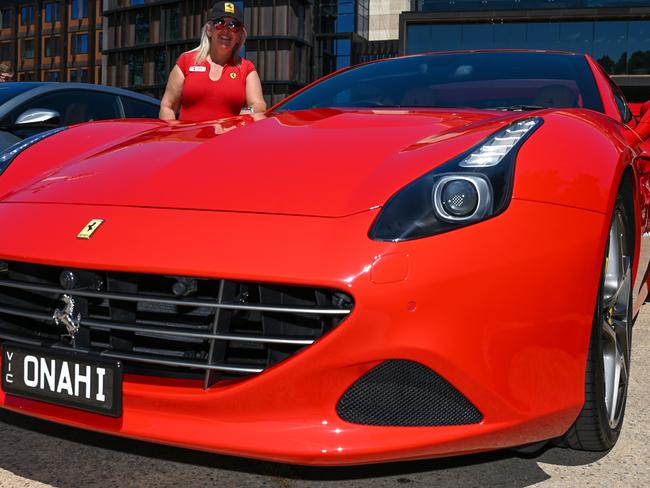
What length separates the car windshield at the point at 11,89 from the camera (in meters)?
5.04

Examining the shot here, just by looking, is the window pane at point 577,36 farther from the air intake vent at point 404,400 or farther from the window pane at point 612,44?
the air intake vent at point 404,400

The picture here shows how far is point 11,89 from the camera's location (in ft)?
17.0

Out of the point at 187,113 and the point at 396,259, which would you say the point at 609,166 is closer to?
the point at 396,259

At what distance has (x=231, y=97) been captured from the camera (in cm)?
429

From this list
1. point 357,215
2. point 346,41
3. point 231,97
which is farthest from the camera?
point 346,41

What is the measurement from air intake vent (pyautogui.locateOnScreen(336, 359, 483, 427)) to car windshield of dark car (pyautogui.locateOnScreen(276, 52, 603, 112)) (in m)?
1.40

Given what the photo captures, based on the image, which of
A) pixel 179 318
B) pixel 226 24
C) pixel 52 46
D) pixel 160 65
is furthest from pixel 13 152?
pixel 52 46

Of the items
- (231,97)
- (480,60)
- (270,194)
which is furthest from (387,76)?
(270,194)

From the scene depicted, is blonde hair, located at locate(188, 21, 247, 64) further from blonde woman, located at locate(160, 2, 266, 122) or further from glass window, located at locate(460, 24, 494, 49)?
glass window, located at locate(460, 24, 494, 49)

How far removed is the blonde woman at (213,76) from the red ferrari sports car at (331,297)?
2.12 metres

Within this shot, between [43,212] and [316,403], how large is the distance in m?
0.92

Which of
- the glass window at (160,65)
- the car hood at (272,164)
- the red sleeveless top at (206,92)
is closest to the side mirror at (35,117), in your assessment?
the red sleeveless top at (206,92)

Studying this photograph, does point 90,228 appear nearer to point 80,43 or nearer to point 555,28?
point 555,28

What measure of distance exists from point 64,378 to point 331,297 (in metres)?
0.65
